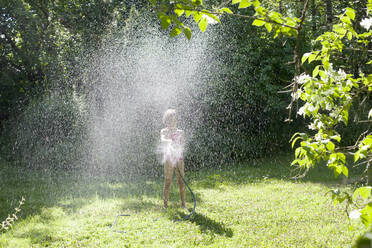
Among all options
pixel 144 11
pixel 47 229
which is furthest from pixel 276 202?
pixel 144 11

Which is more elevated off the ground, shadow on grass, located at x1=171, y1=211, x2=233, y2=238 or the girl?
the girl

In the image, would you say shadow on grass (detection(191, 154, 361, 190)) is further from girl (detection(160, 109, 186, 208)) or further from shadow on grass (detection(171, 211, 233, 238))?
girl (detection(160, 109, 186, 208))

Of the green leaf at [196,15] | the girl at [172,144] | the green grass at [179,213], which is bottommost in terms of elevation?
the green grass at [179,213]

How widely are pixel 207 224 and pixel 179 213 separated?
654 mm

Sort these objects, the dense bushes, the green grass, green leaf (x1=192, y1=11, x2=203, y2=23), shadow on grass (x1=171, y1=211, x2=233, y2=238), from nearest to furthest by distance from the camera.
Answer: green leaf (x1=192, y1=11, x2=203, y2=23)
the green grass
shadow on grass (x1=171, y1=211, x2=233, y2=238)
the dense bushes

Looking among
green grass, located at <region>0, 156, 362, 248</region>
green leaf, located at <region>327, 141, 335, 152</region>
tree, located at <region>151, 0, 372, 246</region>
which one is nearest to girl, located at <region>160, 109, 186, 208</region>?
green grass, located at <region>0, 156, 362, 248</region>

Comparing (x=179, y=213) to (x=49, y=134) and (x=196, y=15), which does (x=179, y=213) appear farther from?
(x=49, y=134)

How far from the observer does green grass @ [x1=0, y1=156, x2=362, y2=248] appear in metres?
4.37

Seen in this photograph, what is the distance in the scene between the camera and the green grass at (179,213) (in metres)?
4.37

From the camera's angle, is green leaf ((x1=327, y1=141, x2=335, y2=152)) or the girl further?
the girl

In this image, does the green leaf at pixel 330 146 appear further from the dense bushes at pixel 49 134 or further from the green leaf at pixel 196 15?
the dense bushes at pixel 49 134

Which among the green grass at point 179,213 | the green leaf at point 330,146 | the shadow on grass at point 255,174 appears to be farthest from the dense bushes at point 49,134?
the green leaf at point 330,146

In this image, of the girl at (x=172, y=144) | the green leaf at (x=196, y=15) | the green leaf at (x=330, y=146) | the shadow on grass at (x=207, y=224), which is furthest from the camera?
the girl at (x=172, y=144)

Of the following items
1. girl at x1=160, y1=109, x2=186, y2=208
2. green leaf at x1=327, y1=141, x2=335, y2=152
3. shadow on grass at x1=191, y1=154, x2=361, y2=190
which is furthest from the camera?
shadow on grass at x1=191, y1=154, x2=361, y2=190
